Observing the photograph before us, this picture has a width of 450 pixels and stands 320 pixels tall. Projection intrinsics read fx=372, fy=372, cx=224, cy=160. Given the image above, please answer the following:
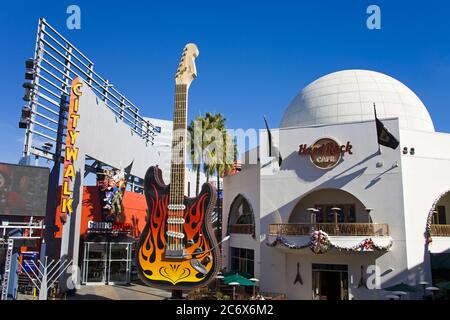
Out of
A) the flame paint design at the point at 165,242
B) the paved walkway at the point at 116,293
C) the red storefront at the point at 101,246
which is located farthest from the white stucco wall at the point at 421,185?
the red storefront at the point at 101,246

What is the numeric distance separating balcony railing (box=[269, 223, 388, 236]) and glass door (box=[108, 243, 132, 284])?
12.8 meters

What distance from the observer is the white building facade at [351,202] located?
826 inches

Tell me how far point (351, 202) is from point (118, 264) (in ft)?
58.0

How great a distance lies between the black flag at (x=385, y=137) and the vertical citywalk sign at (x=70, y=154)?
18.2m

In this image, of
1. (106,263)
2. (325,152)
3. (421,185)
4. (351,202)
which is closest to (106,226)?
(106,263)

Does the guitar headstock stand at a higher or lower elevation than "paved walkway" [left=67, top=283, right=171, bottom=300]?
higher

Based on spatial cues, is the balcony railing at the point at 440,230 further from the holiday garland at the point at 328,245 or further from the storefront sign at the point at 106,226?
the storefront sign at the point at 106,226

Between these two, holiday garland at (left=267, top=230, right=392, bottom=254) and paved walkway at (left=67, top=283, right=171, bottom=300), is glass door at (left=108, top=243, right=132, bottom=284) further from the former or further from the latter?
holiday garland at (left=267, top=230, right=392, bottom=254)

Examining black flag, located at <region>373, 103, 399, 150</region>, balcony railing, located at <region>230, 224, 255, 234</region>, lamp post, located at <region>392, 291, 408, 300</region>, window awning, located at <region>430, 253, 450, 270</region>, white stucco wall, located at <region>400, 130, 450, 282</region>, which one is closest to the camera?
lamp post, located at <region>392, 291, 408, 300</region>

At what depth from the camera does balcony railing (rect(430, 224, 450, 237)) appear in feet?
72.0

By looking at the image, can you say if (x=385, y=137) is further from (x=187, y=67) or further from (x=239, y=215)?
(x=239, y=215)

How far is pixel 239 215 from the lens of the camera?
31.3 m

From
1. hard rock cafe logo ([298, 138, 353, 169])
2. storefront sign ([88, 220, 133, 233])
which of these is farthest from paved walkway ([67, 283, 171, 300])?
hard rock cafe logo ([298, 138, 353, 169])

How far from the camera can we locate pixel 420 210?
70.6ft
